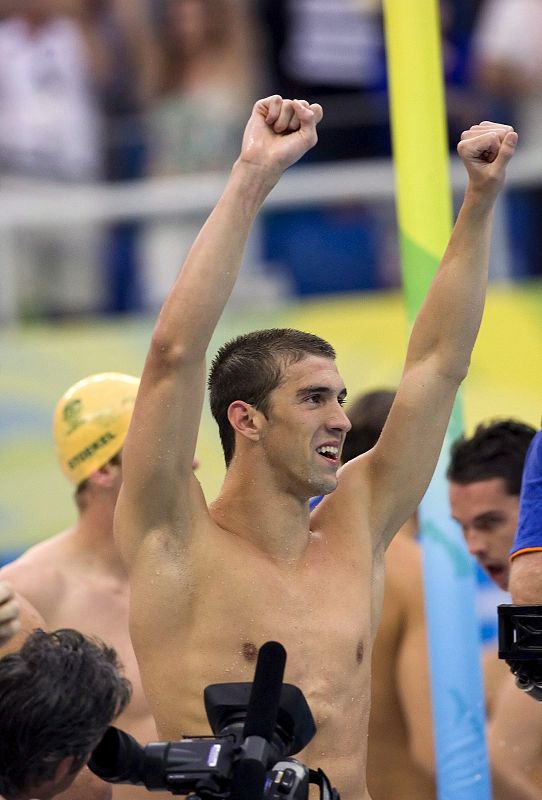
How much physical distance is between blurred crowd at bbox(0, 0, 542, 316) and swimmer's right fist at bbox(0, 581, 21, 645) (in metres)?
5.02

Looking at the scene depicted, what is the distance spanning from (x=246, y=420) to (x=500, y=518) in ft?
4.28

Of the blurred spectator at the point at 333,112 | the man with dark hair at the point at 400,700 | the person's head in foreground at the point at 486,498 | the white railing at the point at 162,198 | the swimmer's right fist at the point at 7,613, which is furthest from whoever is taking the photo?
the blurred spectator at the point at 333,112

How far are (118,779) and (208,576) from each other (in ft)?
2.63

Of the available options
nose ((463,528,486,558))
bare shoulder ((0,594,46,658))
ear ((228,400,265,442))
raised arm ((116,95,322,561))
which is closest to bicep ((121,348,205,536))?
raised arm ((116,95,322,561))

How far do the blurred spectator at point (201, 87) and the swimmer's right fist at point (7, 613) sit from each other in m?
5.06

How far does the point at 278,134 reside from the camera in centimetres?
332

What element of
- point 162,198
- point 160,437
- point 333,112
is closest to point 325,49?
point 333,112

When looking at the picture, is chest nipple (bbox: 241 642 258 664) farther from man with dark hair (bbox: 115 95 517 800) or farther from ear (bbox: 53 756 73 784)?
ear (bbox: 53 756 73 784)

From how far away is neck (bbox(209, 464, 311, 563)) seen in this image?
3.41 metres

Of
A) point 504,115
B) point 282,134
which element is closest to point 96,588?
point 282,134

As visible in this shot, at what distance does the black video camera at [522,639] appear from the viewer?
3.15 meters

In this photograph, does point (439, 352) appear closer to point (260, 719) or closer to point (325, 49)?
point (260, 719)

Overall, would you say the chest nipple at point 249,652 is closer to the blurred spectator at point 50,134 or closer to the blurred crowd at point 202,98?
the blurred crowd at point 202,98

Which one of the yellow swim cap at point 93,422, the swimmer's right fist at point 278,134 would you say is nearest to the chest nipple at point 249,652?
the swimmer's right fist at point 278,134
